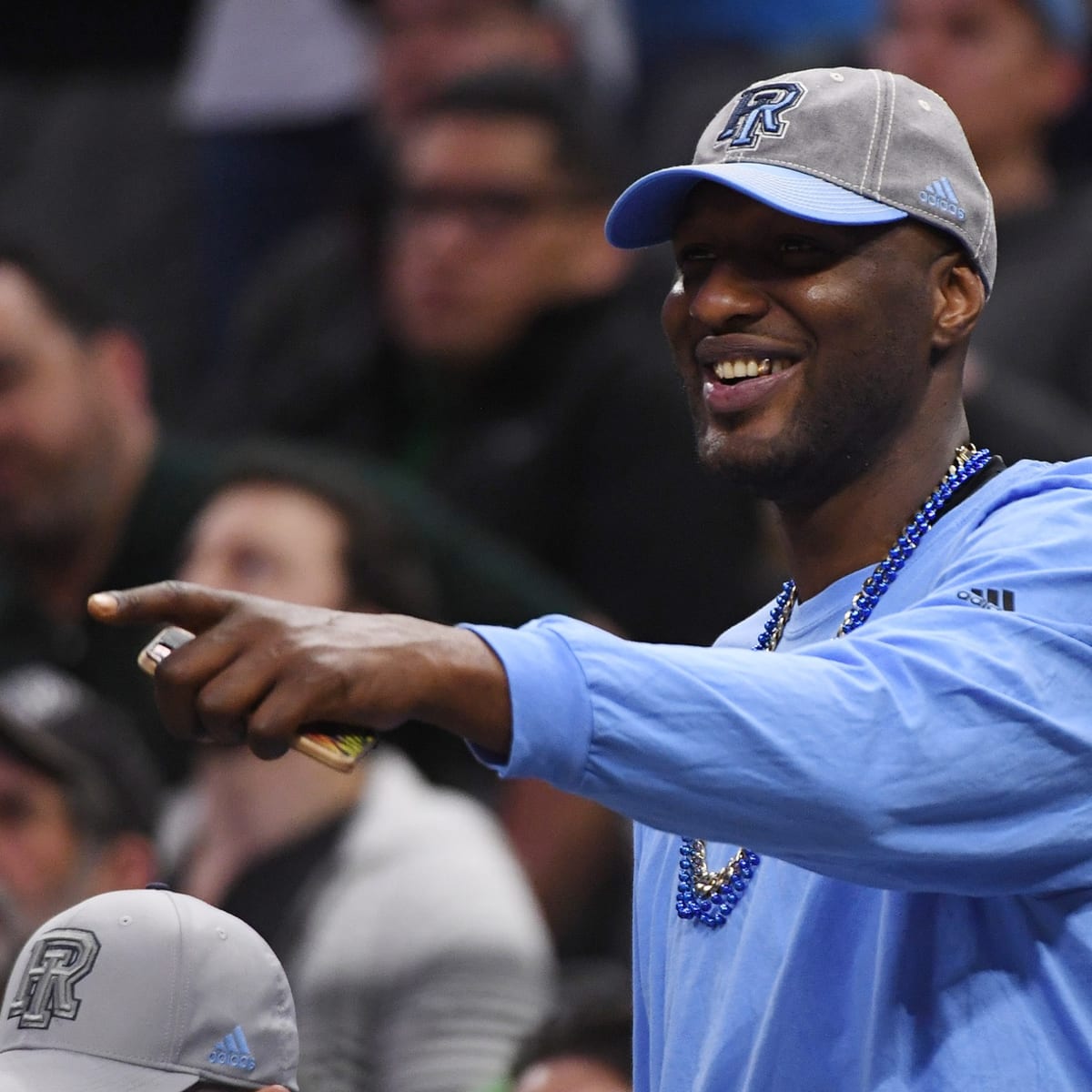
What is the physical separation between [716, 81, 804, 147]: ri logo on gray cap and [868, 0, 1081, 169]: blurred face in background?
345 cm

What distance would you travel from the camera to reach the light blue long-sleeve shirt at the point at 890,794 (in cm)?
180

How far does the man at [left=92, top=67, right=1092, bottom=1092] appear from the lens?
1.75 m

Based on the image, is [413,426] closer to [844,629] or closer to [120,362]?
[120,362]

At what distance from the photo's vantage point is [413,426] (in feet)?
19.3

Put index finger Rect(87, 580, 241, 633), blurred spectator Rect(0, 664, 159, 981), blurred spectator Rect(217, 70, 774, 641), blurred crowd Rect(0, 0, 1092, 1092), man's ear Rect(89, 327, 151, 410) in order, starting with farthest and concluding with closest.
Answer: man's ear Rect(89, 327, 151, 410), blurred spectator Rect(217, 70, 774, 641), blurred spectator Rect(0, 664, 159, 981), blurred crowd Rect(0, 0, 1092, 1092), index finger Rect(87, 580, 241, 633)

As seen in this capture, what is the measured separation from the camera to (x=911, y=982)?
2061 millimetres

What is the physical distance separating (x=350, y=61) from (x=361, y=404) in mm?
1310

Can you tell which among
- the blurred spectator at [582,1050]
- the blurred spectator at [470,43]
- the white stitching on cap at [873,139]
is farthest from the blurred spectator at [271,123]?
the white stitching on cap at [873,139]

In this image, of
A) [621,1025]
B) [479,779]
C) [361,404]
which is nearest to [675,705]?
[621,1025]

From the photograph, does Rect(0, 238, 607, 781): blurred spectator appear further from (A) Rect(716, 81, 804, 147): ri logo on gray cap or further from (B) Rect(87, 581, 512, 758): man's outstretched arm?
(B) Rect(87, 581, 512, 758): man's outstretched arm

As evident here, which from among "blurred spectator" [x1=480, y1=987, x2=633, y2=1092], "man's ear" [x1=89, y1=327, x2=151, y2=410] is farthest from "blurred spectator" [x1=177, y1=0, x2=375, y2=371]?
"blurred spectator" [x1=480, y1=987, x2=633, y2=1092]

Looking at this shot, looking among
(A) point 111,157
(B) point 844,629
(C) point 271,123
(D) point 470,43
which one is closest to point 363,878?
(B) point 844,629

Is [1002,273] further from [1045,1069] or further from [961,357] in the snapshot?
[1045,1069]

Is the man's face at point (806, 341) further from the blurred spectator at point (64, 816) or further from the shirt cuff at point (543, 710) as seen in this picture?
the blurred spectator at point (64, 816)
